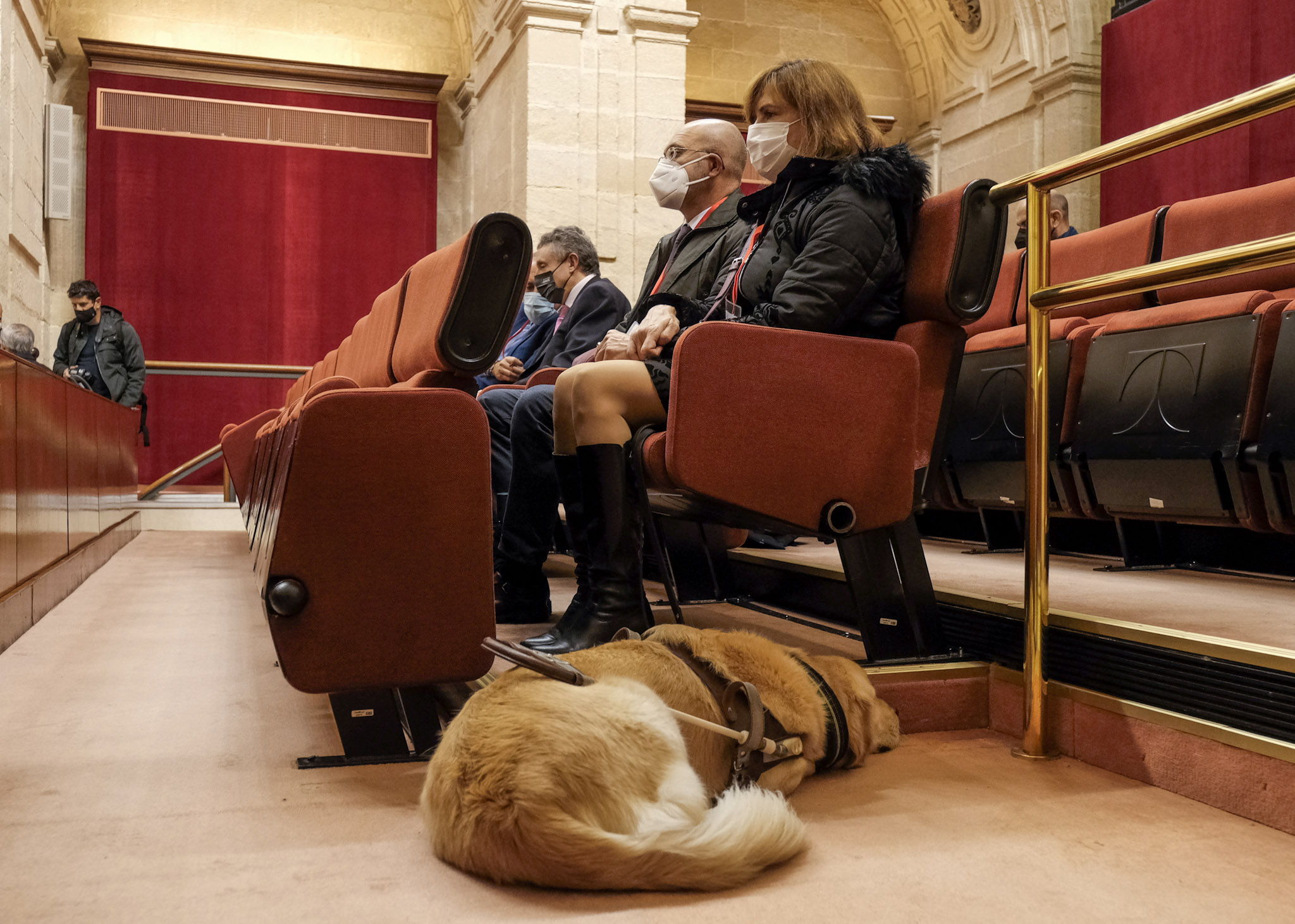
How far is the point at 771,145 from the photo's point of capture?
2.14 m

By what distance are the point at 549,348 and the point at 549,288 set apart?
544mm

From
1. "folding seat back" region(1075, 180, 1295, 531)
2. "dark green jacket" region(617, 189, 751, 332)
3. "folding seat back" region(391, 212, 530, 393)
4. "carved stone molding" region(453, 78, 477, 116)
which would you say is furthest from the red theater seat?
"carved stone molding" region(453, 78, 477, 116)

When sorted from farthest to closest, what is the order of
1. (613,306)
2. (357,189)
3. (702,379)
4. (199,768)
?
(357,189), (613,306), (702,379), (199,768)

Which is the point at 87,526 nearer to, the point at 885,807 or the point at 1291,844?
the point at 885,807

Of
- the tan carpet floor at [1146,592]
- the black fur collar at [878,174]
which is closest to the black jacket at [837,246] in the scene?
the black fur collar at [878,174]

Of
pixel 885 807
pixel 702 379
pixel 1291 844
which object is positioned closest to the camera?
pixel 1291 844

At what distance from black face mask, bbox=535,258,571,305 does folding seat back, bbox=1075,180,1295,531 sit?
192cm

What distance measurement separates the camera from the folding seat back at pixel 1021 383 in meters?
2.72

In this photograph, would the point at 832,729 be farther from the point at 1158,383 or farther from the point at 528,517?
the point at 1158,383

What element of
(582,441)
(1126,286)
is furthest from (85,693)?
(1126,286)

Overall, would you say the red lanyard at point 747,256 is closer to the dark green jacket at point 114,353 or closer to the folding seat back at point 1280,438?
the folding seat back at point 1280,438

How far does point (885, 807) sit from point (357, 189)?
861 centimetres

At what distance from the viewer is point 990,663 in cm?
178

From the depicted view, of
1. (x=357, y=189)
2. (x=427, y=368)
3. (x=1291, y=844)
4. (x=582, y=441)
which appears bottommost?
(x=1291, y=844)
